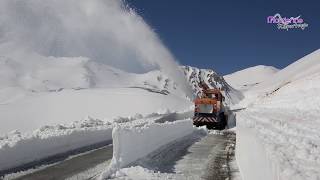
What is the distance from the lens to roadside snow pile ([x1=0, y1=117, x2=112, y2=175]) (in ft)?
45.5

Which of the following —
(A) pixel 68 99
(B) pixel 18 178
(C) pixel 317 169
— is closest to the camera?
(C) pixel 317 169

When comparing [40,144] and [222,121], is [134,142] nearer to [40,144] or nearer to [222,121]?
[40,144]

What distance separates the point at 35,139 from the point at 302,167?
1090cm

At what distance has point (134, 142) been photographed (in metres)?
14.1

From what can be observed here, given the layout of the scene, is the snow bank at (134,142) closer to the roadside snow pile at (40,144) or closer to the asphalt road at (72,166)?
the asphalt road at (72,166)

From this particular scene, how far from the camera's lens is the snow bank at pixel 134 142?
12.6 meters

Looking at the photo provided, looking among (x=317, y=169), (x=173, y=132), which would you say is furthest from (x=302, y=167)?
(x=173, y=132)

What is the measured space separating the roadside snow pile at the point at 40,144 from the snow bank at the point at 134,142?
9.84 feet

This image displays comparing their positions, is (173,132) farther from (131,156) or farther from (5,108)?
(5,108)

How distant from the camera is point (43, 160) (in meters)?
14.5

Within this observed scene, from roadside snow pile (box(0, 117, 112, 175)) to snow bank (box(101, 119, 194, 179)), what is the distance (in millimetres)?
3000

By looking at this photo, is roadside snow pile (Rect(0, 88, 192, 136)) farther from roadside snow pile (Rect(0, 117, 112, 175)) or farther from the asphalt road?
the asphalt road

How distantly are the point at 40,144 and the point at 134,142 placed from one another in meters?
3.89

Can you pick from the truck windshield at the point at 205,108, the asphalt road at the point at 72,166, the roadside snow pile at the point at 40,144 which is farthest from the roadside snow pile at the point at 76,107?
the asphalt road at the point at 72,166
